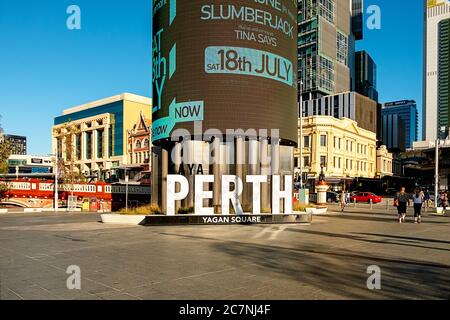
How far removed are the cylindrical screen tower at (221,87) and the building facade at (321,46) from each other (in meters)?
85.0

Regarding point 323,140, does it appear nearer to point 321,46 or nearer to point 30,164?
point 321,46

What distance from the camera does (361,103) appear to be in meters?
116

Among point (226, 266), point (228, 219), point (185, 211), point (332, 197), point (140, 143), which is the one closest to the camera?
point (226, 266)

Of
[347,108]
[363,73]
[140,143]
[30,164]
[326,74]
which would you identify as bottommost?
[30,164]

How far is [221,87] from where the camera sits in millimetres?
29672

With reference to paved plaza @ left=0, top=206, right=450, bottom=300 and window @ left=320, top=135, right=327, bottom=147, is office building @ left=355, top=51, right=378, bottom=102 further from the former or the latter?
paved plaza @ left=0, top=206, right=450, bottom=300

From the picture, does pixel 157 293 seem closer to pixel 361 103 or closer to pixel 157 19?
pixel 157 19

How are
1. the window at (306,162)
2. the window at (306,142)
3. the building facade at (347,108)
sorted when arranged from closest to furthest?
the window at (306,162) < the window at (306,142) < the building facade at (347,108)

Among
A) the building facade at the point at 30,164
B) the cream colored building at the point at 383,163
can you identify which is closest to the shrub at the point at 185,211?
the cream colored building at the point at 383,163

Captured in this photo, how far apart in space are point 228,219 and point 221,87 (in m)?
11.6

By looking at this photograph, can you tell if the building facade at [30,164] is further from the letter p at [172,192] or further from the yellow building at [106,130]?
the letter p at [172,192]

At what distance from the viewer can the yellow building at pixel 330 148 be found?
7494 cm

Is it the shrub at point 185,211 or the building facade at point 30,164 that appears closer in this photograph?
the shrub at point 185,211

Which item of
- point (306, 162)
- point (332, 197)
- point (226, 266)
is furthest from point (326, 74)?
point (226, 266)
